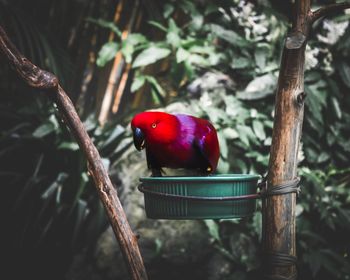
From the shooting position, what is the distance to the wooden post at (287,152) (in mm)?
1573

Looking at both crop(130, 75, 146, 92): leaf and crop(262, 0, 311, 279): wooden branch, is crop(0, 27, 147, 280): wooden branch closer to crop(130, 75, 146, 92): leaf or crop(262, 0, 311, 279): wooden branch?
crop(262, 0, 311, 279): wooden branch

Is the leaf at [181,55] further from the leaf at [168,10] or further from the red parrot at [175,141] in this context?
the red parrot at [175,141]

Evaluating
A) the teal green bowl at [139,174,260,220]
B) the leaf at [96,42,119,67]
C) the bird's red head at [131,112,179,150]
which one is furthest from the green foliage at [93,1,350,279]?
the teal green bowl at [139,174,260,220]

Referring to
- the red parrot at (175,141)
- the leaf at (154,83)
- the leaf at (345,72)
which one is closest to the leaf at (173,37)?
the leaf at (154,83)

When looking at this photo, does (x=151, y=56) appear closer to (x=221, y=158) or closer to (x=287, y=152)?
(x=221, y=158)

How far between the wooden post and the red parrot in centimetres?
27

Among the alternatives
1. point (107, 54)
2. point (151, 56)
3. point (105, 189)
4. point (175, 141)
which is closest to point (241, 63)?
point (151, 56)

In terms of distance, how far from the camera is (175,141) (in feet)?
5.67

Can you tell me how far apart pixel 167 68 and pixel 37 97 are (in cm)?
113

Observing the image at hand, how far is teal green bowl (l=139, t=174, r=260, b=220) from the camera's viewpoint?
4.85 ft

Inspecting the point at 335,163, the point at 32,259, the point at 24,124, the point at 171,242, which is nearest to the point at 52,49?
the point at 24,124

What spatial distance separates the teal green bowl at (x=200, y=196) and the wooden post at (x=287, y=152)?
12 centimetres

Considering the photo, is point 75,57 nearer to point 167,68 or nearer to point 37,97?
point 37,97

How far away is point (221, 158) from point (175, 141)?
1672mm
